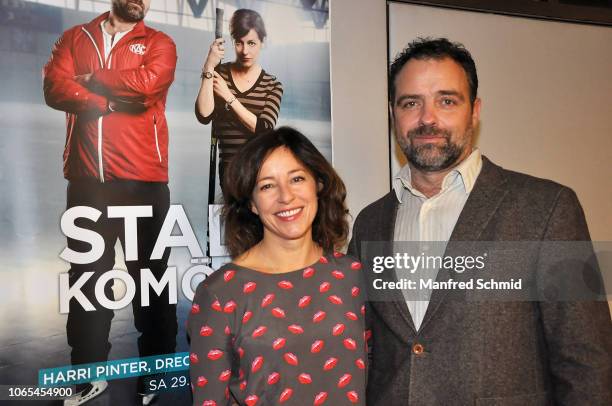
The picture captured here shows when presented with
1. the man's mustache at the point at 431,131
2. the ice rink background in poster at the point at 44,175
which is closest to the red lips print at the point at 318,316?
the man's mustache at the point at 431,131

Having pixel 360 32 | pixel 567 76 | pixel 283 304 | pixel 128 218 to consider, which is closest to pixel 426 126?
pixel 283 304

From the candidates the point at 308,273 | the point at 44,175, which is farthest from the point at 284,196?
the point at 44,175

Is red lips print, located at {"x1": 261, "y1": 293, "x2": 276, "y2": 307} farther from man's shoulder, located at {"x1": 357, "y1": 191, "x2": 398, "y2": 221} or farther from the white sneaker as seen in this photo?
the white sneaker

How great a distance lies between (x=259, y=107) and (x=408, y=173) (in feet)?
2.70

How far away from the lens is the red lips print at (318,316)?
157 centimetres

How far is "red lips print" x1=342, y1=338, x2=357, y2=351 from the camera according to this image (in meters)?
1.58

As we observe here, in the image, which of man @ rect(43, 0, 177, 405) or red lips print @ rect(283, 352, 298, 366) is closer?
red lips print @ rect(283, 352, 298, 366)

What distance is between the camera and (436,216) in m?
1.65

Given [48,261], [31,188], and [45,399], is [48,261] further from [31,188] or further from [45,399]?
[45,399]

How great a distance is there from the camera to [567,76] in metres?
2.82

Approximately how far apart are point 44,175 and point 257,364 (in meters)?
1.09

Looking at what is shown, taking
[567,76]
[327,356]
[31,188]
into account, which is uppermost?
[567,76]

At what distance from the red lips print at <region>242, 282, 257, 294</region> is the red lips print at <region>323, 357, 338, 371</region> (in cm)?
30

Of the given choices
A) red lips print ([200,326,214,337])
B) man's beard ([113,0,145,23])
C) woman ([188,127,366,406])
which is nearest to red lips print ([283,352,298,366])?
woman ([188,127,366,406])
